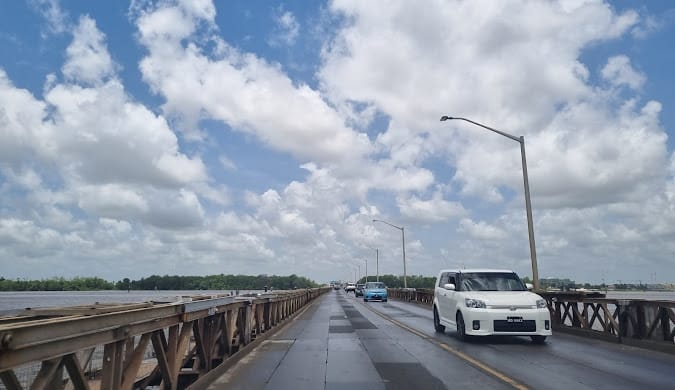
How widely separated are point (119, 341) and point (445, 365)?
6.70 meters

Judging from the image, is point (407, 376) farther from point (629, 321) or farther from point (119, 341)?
point (629, 321)

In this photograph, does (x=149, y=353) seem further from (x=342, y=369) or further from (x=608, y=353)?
(x=608, y=353)

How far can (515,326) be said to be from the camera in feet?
45.8

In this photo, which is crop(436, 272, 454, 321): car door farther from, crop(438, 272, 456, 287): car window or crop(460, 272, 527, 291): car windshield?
crop(460, 272, 527, 291): car windshield

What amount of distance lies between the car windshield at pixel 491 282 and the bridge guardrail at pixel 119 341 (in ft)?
19.6

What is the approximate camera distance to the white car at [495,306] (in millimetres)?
13984

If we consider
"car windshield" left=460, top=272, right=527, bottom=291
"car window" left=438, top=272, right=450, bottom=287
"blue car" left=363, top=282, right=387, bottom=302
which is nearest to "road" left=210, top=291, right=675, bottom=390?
"car windshield" left=460, top=272, right=527, bottom=291

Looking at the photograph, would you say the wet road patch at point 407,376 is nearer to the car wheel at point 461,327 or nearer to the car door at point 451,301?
the car wheel at point 461,327

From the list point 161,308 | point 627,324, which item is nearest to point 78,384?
point 161,308

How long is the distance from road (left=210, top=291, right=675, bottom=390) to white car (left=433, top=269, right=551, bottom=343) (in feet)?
1.39

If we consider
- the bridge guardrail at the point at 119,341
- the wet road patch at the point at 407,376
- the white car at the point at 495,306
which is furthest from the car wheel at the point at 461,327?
the bridge guardrail at the point at 119,341

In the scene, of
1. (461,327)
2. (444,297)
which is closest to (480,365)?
(461,327)

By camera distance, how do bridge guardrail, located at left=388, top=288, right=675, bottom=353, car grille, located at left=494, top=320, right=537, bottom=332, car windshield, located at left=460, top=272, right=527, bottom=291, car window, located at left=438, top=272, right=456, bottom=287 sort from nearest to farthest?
1. bridge guardrail, located at left=388, top=288, right=675, bottom=353
2. car grille, located at left=494, top=320, right=537, bottom=332
3. car windshield, located at left=460, top=272, right=527, bottom=291
4. car window, located at left=438, top=272, right=456, bottom=287

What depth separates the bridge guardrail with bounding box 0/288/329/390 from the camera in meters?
4.29
